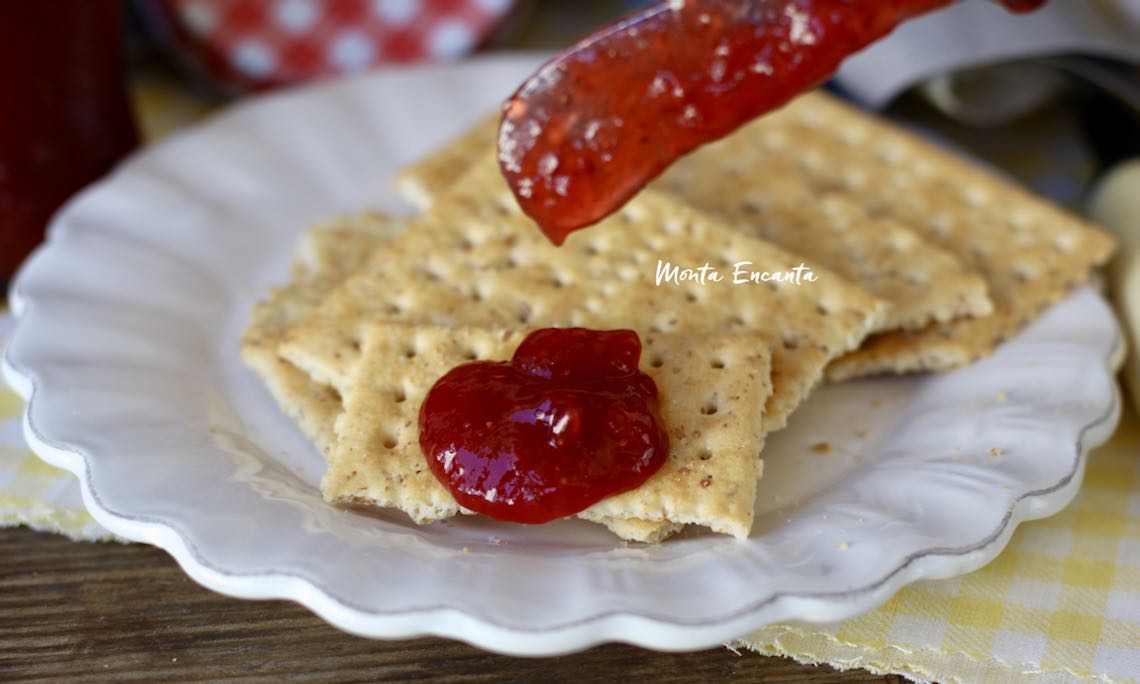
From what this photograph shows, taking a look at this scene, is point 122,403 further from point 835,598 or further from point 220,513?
point 835,598

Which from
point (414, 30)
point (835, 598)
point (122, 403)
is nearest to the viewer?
point (835, 598)

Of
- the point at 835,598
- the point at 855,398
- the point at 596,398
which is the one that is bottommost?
the point at 855,398

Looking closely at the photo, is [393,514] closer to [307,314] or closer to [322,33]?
[307,314]

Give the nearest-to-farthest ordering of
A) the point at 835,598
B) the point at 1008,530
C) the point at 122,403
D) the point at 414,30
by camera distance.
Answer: the point at 835,598, the point at 1008,530, the point at 122,403, the point at 414,30

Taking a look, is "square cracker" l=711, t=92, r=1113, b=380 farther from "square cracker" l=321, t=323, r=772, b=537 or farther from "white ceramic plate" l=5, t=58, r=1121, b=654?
"square cracker" l=321, t=323, r=772, b=537

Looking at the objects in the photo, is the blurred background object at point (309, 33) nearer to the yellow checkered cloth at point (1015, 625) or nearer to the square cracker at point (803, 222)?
the square cracker at point (803, 222)

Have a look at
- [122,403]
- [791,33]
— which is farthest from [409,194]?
[791,33]
